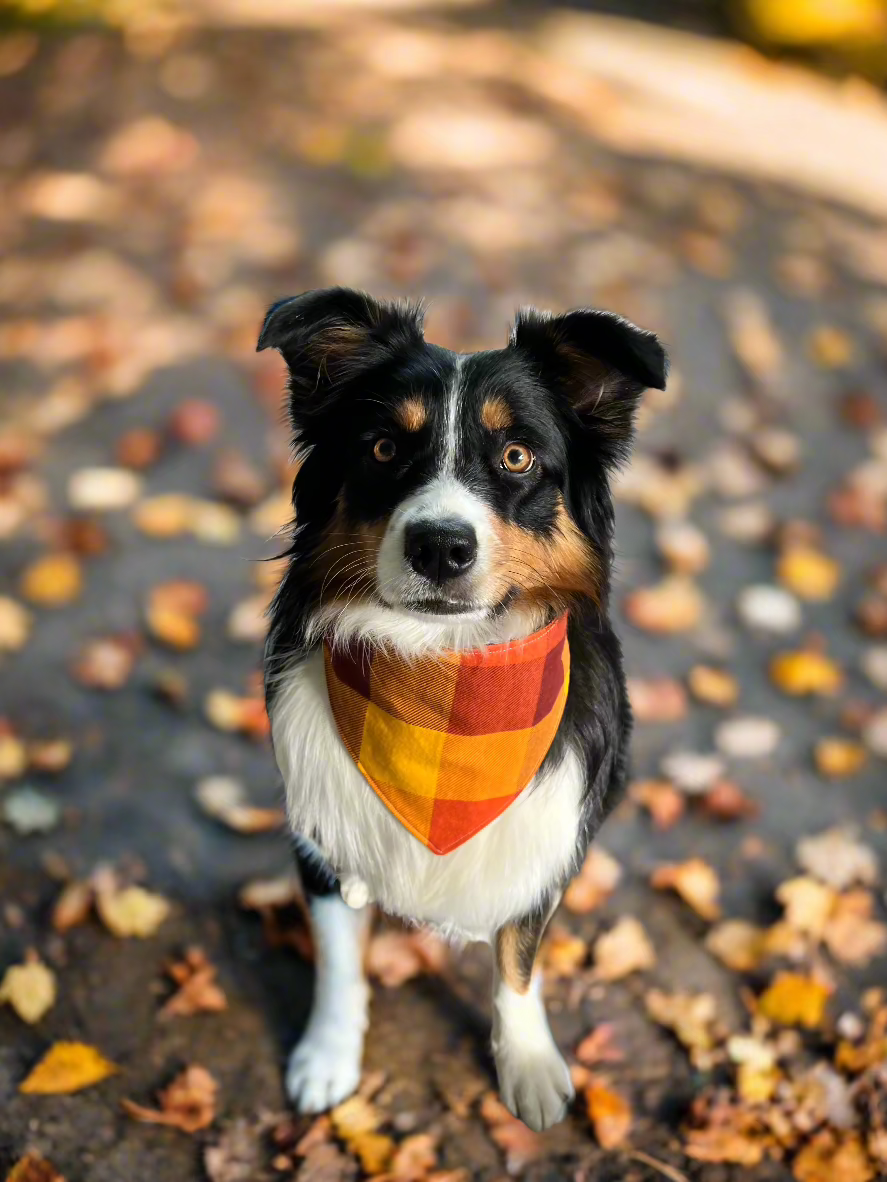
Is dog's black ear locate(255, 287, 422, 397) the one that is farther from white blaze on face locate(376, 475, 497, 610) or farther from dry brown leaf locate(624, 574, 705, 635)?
dry brown leaf locate(624, 574, 705, 635)

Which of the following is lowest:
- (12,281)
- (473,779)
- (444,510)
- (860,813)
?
(12,281)

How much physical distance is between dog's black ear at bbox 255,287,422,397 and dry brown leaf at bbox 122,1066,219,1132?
5.94 feet

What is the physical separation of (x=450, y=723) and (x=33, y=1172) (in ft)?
4.84

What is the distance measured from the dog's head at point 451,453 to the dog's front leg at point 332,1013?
2.72 ft

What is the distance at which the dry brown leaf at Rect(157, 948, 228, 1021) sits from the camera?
304 centimetres

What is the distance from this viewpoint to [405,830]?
254cm

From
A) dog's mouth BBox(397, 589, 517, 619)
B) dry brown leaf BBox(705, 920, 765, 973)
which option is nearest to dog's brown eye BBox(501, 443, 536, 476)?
dog's mouth BBox(397, 589, 517, 619)

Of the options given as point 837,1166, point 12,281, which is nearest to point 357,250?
point 12,281

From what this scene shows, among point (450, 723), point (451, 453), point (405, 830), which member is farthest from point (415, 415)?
point (405, 830)

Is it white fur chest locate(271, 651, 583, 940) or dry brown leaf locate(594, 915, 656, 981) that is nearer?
white fur chest locate(271, 651, 583, 940)

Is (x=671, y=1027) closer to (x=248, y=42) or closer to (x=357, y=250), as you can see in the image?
(x=357, y=250)

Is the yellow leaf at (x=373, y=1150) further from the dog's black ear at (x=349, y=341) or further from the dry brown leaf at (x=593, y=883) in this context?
the dog's black ear at (x=349, y=341)

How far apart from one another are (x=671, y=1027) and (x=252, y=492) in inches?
113

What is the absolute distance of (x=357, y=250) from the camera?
6238mm
